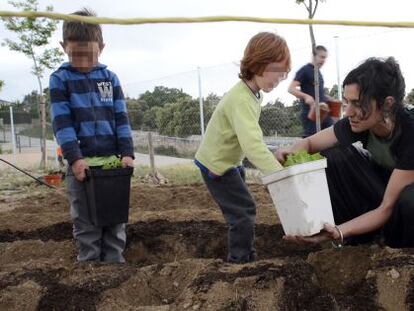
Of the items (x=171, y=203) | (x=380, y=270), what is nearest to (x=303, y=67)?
(x=171, y=203)

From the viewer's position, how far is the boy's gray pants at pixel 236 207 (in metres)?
2.72

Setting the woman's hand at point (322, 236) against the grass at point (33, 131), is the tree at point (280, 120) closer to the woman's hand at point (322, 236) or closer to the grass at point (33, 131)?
the woman's hand at point (322, 236)

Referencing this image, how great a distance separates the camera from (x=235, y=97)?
2525 millimetres

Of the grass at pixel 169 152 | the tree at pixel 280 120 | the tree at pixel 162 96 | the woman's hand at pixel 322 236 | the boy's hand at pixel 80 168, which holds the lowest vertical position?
the woman's hand at pixel 322 236

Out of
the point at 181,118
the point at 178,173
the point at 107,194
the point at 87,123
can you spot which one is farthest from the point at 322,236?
the point at 181,118

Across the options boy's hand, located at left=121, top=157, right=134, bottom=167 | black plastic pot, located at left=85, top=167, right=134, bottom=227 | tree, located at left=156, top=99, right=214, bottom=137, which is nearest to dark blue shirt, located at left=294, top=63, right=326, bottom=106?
boy's hand, located at left=121, top=157, right=134, bottom=167

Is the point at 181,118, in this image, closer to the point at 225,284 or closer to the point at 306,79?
the point at 306,79

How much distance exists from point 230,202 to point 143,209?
2.44m

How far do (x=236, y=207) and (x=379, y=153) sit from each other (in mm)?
797

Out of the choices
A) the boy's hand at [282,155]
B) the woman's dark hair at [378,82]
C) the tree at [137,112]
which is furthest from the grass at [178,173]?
the woman's dark hair at [378,82]

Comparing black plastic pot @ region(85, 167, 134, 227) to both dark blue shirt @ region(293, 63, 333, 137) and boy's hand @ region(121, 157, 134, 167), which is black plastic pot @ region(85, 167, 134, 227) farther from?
dark blue shirt @ region(293, 63, 333, 137)

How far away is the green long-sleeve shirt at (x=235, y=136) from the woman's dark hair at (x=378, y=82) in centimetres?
47

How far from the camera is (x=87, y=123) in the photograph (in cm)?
282

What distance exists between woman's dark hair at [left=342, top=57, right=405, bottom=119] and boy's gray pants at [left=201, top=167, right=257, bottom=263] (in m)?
0.77
